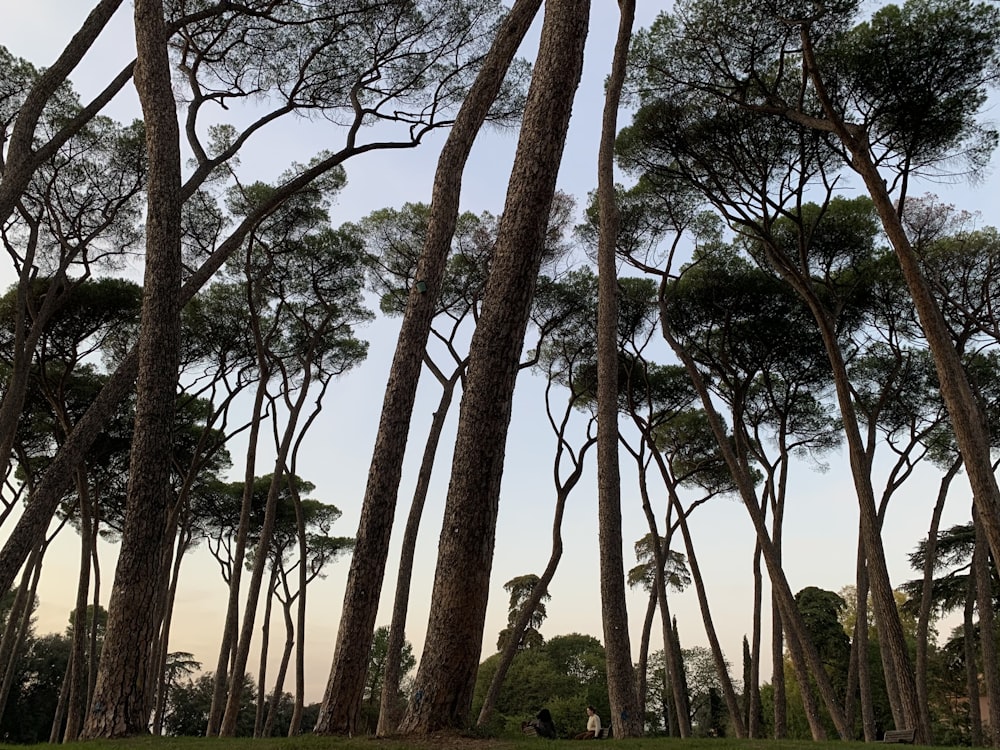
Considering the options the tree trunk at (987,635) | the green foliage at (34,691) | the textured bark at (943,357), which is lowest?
the green foliage at (34,691)

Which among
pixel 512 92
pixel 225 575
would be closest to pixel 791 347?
pixel 512 92

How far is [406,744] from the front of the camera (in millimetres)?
4160

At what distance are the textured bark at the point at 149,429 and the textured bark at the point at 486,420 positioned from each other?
7.58 feet

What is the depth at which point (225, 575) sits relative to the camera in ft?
68.3

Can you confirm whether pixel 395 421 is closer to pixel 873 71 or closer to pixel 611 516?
pixel 611 516

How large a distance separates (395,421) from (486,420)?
172cm

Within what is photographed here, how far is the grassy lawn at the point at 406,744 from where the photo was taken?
4.22 metres

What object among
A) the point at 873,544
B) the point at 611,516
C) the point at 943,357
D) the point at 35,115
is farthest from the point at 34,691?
the point at 943,357

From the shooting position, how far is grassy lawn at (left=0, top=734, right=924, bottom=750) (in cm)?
422

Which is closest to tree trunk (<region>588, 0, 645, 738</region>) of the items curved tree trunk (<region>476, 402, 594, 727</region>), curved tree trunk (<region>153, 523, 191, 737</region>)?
curved tree trunk (<region>476, 402, 594, 727</region>)

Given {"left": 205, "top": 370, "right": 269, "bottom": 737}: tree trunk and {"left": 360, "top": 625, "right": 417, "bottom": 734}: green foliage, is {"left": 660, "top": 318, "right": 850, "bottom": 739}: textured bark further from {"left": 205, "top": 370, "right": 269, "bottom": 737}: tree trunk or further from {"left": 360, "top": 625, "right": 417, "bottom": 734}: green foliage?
{"left": 360, "top": 625, "right": 417, "bottom": 734}: green foliage

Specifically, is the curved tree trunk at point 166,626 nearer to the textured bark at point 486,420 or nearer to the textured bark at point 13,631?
the textured bark at point 13,631

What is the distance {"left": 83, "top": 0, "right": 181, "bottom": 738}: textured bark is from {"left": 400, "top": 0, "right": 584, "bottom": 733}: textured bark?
231 cm

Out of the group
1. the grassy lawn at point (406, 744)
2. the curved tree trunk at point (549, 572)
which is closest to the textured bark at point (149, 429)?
the grassy lawn at point (406, 744)
